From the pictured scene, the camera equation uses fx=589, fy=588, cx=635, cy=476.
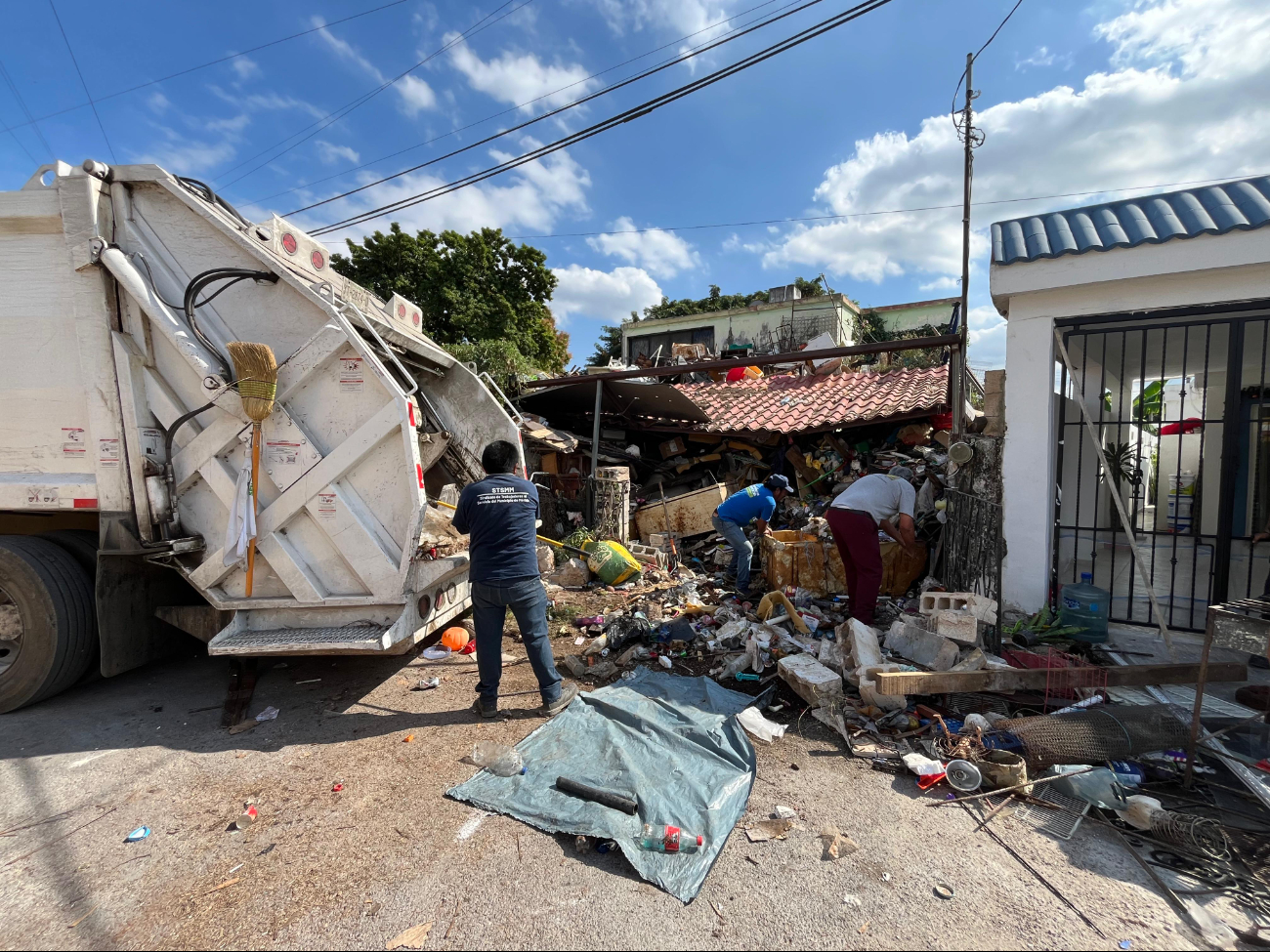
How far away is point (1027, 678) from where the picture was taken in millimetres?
3361

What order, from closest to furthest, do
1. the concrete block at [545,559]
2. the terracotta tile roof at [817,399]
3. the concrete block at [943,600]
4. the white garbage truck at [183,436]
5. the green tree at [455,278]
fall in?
the white garbage truck at [183,436] → the concrete block at [943,600] → the concrete block at [545,559] → the terracotta tile roof at [817,399] → the green tree at [455,278]

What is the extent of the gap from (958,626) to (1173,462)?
743cm

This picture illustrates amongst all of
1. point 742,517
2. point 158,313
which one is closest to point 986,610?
point 742,517

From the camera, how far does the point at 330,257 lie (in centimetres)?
421

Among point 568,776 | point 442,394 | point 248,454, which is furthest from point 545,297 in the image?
point 568,776

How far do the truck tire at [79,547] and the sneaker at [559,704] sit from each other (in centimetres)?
287

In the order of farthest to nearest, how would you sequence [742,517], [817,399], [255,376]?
[817,399] → [742,517] → [255,376]

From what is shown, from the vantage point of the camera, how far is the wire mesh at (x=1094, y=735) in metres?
2.85

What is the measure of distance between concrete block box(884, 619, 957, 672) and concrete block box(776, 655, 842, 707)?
0.57 m

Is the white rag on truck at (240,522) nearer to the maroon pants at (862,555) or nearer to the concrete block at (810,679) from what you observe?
the concrete block at (810,679)

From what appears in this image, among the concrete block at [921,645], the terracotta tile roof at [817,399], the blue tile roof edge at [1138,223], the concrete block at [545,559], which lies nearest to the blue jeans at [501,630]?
the concrete block at [921,645]

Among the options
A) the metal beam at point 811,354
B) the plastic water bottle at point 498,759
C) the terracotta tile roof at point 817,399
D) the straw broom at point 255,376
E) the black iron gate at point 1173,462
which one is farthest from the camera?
the terracotta tile roof at point 817,399

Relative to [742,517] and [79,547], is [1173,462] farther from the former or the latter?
[79,547]

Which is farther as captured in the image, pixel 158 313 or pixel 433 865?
pixel 158 313
